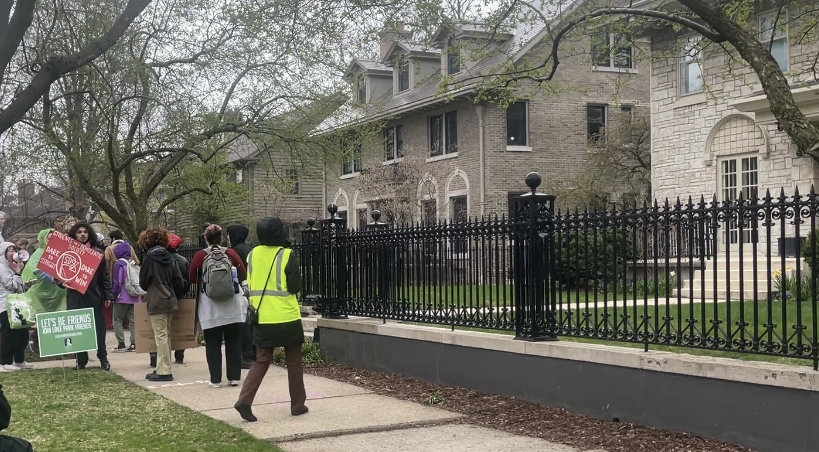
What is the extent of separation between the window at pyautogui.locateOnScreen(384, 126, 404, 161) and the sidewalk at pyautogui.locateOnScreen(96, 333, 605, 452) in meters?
20.5

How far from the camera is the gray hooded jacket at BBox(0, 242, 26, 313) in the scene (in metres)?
10.5

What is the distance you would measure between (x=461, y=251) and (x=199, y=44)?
9.60m


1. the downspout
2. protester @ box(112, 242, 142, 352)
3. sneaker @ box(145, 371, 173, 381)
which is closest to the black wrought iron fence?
sneaker @ box(145, 371, 173, 381)

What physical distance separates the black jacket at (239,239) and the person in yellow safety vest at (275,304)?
2659 mm

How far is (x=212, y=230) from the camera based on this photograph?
9281mm

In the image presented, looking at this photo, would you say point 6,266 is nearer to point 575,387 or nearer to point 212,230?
point 212,230

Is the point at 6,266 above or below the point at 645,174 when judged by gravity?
below

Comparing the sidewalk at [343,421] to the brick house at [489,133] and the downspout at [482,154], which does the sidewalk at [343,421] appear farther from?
the downspout at [482,154]

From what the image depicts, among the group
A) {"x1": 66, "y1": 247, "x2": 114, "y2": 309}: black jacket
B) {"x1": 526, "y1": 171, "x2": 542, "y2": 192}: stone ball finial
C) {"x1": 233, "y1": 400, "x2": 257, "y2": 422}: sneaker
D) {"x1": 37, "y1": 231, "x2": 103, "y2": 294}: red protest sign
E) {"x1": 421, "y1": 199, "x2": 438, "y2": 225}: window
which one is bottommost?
{"x1": 233, "y1": 400, "x2": 257, "y2": 422}: sneaker

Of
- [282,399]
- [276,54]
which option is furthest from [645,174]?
[282,399]

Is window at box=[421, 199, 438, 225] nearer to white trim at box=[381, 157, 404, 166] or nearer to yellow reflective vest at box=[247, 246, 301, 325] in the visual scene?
white trim at box=[381, 157, 404, 166]

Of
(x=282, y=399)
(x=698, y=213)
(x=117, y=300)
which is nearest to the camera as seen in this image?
(x=698, y=213)

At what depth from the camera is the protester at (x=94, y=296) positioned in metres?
10.6

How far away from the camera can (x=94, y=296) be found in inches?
421
